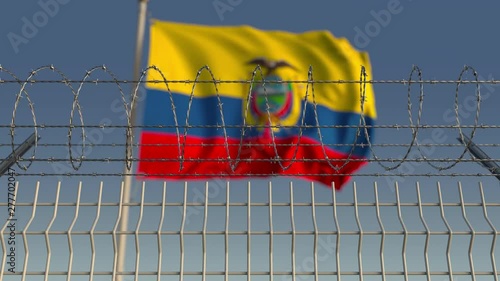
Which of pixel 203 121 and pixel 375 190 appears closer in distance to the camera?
pixel 375 190

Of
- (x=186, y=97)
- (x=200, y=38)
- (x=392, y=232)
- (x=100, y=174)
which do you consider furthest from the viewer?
(x=200, y=38)

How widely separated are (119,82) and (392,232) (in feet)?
11.6

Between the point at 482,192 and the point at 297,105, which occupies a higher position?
the point at 297,105

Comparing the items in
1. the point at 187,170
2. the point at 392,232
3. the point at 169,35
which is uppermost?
the point at 169,35

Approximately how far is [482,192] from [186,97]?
8.00 meters

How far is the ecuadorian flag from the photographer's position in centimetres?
1306

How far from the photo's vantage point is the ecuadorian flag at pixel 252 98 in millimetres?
13062

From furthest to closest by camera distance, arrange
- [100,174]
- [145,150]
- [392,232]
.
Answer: [145,150] → [100,174] → [392,232]

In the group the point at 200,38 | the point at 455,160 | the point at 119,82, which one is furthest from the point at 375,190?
the point at 200,38

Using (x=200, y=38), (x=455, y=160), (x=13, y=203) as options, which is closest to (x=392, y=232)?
(x=455, y=160)

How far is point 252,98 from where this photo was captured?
1361cm

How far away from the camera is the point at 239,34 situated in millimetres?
14703

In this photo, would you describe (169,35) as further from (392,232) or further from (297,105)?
(392,232)

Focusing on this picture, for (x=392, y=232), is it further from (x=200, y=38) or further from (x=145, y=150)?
(x=200, y=38)
